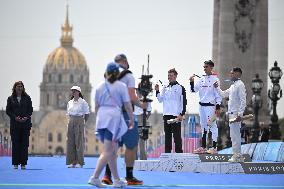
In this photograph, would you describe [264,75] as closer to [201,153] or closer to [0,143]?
[0,143]

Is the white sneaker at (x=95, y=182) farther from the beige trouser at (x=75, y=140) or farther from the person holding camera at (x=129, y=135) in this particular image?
the beige trouser at (x=75, y=140)

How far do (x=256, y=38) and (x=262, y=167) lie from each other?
4579 cm

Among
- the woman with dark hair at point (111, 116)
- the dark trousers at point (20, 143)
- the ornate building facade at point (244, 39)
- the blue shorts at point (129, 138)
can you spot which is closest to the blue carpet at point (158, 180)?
→ the woman with dark hair at point (111, 116)

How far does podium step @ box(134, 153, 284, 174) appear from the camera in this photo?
24.3 metres

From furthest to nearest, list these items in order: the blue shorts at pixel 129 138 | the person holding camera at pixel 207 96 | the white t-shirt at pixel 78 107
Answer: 1. the white t-shirt at pixel 78 107
2. the person holding camera at pixel 207 96
3. the blue shorts at pixel 129 138

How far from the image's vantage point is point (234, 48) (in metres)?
69.1

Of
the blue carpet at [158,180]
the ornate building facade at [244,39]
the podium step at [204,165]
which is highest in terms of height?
the ornate building facade at [244,39]

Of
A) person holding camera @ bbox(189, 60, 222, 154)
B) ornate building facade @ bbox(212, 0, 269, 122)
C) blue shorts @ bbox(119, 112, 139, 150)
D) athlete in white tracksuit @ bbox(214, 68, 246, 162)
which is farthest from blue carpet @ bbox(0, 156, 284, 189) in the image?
ornate building facade @ bbox(212, 0, 269, 122)

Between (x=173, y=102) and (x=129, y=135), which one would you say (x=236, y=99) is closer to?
(x=173, y=102)

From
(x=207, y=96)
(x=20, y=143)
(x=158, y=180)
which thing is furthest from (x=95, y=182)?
(x=20, y=143)

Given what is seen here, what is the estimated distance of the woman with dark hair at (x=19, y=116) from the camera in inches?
1046

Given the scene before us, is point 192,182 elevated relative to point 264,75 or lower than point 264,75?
lower

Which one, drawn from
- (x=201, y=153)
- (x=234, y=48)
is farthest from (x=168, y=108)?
(x=234, y=48)

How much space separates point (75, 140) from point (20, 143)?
226 cm
